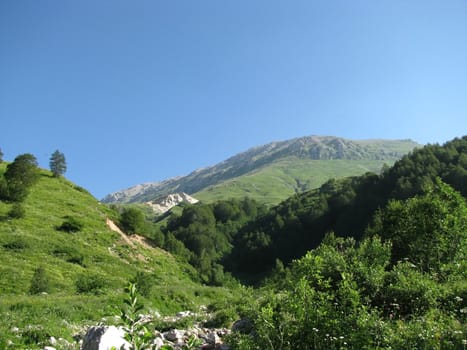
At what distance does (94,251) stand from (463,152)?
334 ft

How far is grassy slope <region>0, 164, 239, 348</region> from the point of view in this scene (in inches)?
728

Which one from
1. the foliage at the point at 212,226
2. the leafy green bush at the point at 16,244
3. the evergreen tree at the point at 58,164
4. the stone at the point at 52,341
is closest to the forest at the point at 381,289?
the stone at the point at 52,341

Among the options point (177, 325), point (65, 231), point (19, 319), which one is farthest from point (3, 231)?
point (177, 325)

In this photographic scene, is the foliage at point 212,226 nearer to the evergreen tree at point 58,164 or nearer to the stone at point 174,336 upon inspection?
the evergreen tree at point 58,164

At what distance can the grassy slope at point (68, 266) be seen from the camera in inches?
728

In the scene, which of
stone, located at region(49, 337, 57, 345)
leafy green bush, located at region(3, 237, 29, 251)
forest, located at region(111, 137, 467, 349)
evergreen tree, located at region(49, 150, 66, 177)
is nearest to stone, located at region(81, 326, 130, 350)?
stone, located at region(49, 337, 57, 345)

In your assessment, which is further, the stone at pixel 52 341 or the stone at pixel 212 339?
the stone at pixel 212 339

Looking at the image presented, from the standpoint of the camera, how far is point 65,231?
145 feet

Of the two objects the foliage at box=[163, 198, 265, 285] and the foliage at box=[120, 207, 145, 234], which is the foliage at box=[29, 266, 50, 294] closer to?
the foliage at box=[120, 207, 145, 234]

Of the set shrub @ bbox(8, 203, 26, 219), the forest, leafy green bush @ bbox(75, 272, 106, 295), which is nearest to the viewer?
the forest

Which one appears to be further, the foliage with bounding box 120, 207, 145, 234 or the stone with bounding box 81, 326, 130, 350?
the foliage with bounding box 120, 207, 145, 234

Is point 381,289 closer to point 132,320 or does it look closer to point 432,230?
point 432,230

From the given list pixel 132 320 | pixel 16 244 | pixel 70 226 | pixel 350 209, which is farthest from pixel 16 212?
pixel 350 209

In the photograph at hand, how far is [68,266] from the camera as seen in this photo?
35000 mm
